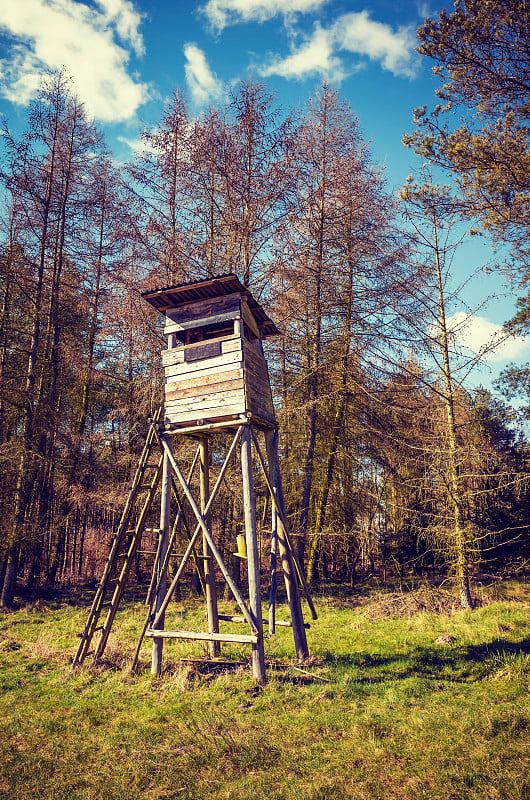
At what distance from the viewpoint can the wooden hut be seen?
8797 millimetres

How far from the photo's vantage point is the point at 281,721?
5824 millimetres

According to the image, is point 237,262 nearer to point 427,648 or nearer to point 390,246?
point 390,246

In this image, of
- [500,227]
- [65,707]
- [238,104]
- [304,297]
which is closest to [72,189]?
[238,104]

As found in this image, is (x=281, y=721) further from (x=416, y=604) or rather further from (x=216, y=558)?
(x=416, y=604)

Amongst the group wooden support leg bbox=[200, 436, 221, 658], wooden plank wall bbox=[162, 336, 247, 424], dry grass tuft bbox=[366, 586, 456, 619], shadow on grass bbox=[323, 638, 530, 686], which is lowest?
shadow on grass bbox=[323, 638, 530, 686]

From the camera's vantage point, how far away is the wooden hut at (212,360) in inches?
346

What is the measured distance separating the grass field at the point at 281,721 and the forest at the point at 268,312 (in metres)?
4.65

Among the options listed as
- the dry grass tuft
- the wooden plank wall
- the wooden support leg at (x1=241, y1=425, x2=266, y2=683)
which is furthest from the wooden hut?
the dry grass tuft

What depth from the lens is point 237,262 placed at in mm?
14297

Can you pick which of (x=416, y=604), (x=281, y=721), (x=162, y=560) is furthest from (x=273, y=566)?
(x=416, y=604)

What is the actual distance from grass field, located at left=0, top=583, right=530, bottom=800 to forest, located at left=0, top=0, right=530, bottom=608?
465cm

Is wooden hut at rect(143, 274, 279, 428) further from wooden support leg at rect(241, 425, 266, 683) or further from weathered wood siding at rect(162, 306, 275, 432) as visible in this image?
wooden support leg at rect(241, 425, 266, 683)

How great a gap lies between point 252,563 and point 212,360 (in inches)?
151

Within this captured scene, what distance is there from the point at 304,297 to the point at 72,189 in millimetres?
9485
